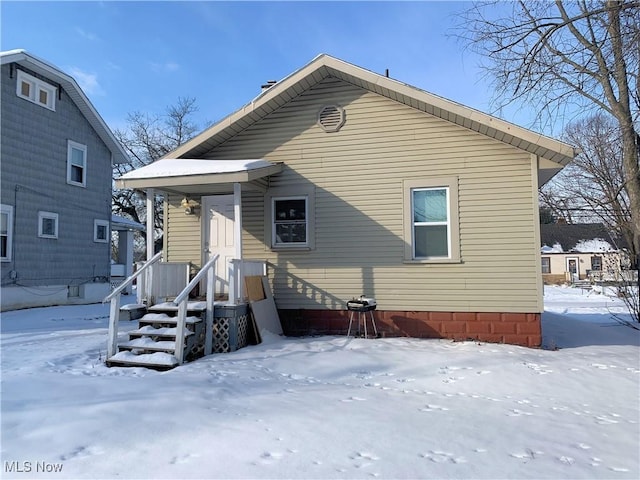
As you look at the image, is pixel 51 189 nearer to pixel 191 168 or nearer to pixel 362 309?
pixel 191 168

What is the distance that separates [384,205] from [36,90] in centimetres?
1245

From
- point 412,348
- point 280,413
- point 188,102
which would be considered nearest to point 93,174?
point 412,348

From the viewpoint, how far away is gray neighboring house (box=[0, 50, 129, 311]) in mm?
13195

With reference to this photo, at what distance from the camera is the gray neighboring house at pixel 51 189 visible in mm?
13195

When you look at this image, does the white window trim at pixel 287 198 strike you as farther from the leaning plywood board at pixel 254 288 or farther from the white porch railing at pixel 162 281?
the white porch railing at pixel 162 281

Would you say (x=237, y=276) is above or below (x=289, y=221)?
below

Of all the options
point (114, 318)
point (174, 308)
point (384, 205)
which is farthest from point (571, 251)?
point (114, 318)

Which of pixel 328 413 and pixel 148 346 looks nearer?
pixel 328 413

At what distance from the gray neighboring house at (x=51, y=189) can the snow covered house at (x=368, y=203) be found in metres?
7.09

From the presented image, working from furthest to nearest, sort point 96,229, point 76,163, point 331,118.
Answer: point 96,229 < point 76,163 < point 331,118

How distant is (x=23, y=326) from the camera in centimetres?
1038

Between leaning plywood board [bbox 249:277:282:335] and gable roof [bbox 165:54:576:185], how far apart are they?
3171 mm

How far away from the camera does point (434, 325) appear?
27.3 feet

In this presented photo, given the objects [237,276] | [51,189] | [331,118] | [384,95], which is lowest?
[237,276]
